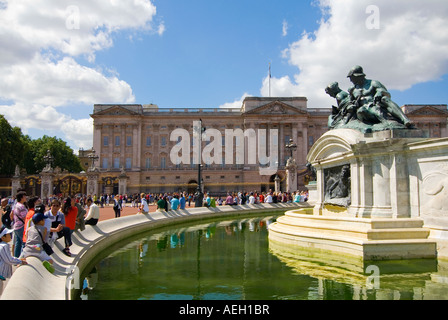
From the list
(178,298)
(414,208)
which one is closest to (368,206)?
(414,208)

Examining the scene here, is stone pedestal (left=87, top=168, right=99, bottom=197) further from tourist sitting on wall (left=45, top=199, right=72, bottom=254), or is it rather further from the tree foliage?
tourist sitting on wall (left=45, top=199, right=72, bottom=254)

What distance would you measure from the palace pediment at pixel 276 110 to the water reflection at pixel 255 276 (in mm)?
52163

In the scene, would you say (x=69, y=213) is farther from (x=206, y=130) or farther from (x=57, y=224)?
(x=206, y=130)

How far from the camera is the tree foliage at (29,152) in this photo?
47.2 meters

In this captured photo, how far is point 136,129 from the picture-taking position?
60.5 meters

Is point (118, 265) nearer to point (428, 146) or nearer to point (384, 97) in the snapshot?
point (428, 146)

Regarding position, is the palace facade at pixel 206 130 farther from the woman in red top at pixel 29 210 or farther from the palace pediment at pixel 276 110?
the woman in red top at pixel 29 210

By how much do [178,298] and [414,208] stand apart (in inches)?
220

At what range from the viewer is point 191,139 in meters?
61.3

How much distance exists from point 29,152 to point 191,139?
2745cm

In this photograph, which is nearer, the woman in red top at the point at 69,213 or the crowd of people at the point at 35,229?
the crowd of people at the point at 35,229

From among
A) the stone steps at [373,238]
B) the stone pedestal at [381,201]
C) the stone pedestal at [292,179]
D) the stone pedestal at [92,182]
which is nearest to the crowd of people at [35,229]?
the stone pedestal at [381,201]

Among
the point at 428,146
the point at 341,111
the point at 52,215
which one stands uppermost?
the point at 341,111

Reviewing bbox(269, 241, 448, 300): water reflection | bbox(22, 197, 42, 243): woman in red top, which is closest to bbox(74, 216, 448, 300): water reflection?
bbox(269, 241, 448, 300): water reflection
